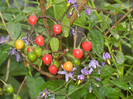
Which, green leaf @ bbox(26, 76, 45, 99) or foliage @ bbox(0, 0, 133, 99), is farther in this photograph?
green leaf @ bbox(26, 76, 45, 99)

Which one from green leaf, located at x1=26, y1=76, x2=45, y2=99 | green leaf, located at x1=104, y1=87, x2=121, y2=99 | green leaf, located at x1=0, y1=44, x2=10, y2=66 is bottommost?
green leaf, located at x1=104, y1=87, x2=121, y2=99

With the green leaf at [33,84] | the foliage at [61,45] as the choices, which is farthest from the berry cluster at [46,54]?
the green leaf at [33,84]

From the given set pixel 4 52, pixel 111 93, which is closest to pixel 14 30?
pixel 4 52

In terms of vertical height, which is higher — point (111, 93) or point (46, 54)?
point (46, 54)

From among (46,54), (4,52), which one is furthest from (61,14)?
(4,52)

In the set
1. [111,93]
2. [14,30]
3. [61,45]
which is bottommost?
[111,93]

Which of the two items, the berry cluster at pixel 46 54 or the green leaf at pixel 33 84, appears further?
the green leaf at pixel 33 84

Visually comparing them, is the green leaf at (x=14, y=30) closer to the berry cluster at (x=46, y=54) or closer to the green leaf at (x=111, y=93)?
the berry cluster at (x=46, y=54)

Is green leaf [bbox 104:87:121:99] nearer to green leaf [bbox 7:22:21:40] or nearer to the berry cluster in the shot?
the berry cluster

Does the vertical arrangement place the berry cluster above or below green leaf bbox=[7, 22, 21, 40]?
below

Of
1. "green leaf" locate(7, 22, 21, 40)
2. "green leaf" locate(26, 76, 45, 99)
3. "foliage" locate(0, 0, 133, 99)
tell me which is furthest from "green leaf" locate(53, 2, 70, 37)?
"green leaf" locate(26, 76, 45, 99)

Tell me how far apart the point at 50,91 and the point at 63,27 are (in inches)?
8.4

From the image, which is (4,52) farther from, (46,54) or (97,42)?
(97,42)

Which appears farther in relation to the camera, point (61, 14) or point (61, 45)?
point (61, 45)
